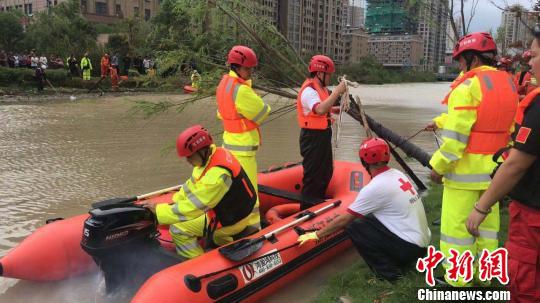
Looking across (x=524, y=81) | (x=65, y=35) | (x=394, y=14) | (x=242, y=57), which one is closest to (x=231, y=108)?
(x=242, y=57)

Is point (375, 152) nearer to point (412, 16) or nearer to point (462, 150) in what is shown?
point (462, 150)

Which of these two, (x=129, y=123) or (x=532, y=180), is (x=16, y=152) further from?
(x=532, y=180)

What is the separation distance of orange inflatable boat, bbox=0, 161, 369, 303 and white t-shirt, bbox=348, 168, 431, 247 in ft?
2.58

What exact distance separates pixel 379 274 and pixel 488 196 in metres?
1.59

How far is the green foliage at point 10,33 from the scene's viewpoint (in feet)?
108

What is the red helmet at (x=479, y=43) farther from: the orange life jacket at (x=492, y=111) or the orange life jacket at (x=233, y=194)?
the orange life jacket at (x=233, y=194)

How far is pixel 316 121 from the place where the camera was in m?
4.43

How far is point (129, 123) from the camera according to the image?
41.2 feet

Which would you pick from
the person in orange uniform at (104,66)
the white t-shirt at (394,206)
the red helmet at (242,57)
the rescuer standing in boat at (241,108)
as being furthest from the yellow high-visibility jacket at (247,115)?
the person in orange uniform at (104,66)

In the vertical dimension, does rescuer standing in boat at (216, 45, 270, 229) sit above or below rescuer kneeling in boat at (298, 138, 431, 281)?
above

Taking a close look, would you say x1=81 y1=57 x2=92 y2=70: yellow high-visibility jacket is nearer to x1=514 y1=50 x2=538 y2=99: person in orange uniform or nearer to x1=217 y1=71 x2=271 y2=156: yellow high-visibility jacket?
x1=217 y1=71 x2=271 y2=156: yellow high-visibility jacket

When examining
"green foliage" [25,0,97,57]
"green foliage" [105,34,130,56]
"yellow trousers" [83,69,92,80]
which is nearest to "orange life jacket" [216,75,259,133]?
"yellow trousers" [83,69,92,80]

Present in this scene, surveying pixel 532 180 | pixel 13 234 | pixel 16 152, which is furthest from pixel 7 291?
pixel 16 152

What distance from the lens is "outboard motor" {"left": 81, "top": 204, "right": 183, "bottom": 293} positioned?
319cm
